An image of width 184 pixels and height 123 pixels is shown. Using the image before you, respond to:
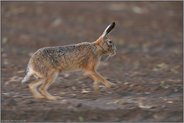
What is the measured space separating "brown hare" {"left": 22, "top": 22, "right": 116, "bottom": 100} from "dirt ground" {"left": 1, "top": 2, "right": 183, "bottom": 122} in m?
0.23

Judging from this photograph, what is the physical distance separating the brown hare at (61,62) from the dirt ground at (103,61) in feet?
0.77

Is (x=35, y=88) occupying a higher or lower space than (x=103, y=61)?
lower

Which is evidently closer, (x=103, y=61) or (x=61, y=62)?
(x=61, y=62)

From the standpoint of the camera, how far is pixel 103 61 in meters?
13.5

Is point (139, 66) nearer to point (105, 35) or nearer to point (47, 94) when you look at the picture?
point (105, 35)

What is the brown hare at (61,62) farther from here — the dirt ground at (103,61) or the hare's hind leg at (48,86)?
the dirt ground at (103,61)

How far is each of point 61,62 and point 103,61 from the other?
13.5ft

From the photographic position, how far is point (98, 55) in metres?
10.1

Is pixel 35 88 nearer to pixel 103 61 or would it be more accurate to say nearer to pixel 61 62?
pixel 61 62

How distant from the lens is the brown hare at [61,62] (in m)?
9.29

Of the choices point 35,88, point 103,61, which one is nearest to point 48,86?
point 35,88

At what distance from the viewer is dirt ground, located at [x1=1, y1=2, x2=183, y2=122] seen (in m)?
9.05

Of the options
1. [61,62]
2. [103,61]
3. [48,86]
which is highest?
[103,61]

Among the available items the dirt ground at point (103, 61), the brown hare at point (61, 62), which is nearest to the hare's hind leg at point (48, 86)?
the brown hare at point (61, 62)
